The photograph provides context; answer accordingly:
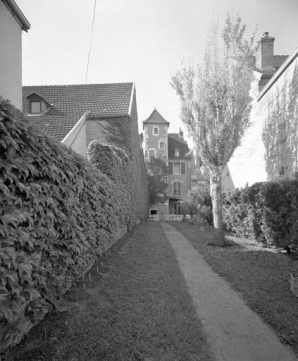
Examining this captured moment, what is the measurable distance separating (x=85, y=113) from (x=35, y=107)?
3073 mm

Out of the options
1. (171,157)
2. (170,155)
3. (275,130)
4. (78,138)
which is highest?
(170,155)

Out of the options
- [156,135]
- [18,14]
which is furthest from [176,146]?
[18,14]

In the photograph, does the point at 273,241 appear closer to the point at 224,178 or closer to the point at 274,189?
the point at 274,189

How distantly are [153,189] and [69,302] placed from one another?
28.4 meters

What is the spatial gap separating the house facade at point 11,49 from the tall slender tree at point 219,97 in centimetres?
581

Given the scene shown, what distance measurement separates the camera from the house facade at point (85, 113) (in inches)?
547

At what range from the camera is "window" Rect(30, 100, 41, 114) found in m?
15.1

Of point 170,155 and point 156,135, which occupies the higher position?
point 156,135

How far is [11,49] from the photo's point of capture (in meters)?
7.13

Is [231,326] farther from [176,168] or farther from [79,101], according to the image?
[176,168]

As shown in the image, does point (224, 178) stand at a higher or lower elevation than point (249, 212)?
higher

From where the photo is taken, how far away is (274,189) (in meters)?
8.30

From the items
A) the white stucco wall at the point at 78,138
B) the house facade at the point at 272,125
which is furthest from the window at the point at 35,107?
the house facade at the point at 272,125

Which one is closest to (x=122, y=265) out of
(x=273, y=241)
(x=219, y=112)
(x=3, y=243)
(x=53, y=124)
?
(x=3, y=243)
